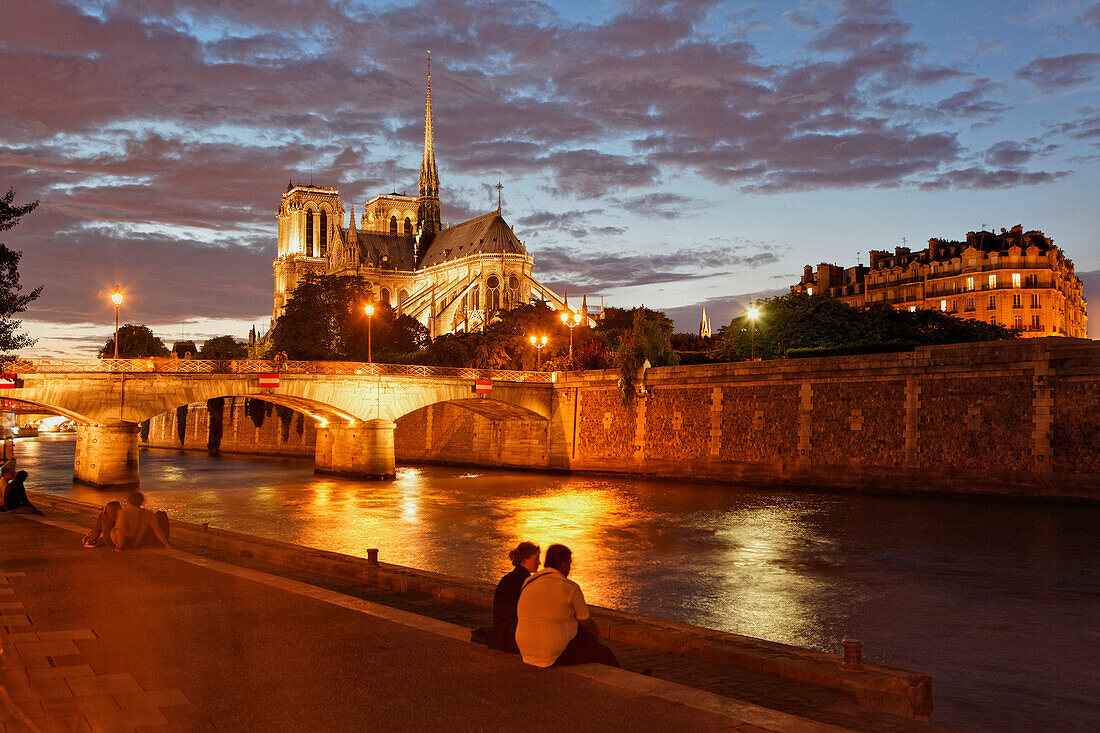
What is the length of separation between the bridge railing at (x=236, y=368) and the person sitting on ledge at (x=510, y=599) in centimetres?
3153

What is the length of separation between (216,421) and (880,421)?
55211 millimetres

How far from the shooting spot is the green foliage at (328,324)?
68.4 meters

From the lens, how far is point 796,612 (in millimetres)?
15789

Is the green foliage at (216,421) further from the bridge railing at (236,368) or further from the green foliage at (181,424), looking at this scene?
the bridge railing at (236,368)

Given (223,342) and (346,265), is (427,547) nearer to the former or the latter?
(223,342)

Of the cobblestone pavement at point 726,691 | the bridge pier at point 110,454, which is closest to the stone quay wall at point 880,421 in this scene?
the bridge pier at point 110,454

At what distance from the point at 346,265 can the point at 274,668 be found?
11991 centimetres

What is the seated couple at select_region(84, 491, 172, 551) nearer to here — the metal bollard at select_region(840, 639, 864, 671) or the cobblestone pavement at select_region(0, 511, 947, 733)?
the cobblestone pavement at select_region(0, 511, 947, 733)

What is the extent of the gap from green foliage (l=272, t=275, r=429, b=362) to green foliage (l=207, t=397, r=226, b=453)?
6.01m

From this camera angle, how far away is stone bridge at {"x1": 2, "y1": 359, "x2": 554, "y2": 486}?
37.6m

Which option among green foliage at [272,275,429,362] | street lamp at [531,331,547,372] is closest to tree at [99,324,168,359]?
green foliage at [272,275,429,362]

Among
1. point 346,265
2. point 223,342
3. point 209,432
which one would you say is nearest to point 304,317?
point 209,432

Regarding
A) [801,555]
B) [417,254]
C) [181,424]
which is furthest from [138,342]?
[801,555]

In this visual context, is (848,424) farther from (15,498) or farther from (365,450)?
(15,498)
